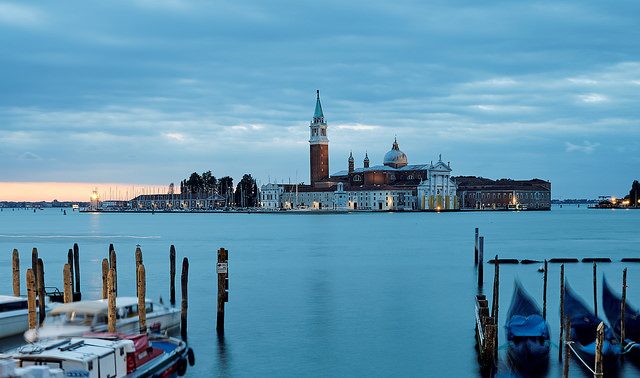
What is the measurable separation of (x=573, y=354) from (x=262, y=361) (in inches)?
255

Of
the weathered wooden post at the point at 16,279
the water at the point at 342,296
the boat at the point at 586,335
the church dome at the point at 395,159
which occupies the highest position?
the church dome at the point at 395,159

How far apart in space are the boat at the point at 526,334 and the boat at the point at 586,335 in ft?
2.04

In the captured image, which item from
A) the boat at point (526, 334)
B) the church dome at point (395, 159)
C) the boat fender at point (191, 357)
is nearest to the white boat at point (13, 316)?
the boat fender at point (191, 357)

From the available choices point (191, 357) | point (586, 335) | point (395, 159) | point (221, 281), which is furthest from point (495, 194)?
point (191, 357)

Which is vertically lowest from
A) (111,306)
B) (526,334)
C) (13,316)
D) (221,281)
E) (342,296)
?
(342,296)

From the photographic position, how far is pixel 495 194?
15100 cm

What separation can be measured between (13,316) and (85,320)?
2919mm

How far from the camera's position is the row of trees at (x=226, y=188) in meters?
160

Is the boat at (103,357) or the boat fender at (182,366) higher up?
the boat at (103,357)

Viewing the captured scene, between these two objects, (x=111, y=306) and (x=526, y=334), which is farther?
(x=526, y=334)

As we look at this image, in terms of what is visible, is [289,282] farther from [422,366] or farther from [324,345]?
[422,366]

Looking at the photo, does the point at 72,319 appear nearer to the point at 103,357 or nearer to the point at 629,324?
the point at 103,357

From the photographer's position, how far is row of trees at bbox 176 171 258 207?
524 feet

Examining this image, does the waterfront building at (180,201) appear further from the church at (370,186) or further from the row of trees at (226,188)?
the church at (370,186)
